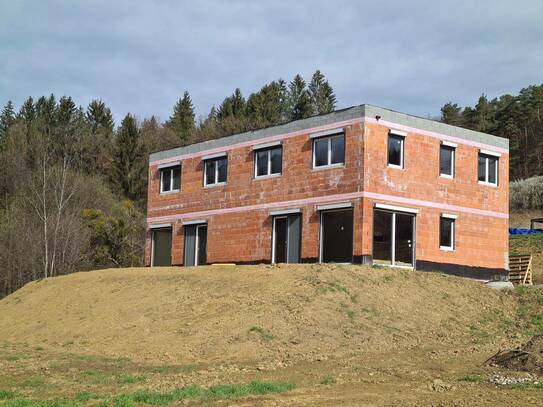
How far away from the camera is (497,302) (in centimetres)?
2486

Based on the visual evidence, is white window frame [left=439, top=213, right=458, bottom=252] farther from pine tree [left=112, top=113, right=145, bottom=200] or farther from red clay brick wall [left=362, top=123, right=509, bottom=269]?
pine tree [left=112, top=113, right=145, bottom=200]

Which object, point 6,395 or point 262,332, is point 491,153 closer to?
point 262,332

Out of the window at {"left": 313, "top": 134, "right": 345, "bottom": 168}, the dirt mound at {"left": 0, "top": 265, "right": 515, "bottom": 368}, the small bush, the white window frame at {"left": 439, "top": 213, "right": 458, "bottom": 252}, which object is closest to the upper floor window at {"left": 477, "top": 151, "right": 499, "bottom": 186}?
the white window frame at {"left": 439, "top": 213, "right": 458, "bottom": 252}

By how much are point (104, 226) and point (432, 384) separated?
37.1 m

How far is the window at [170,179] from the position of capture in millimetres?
35253

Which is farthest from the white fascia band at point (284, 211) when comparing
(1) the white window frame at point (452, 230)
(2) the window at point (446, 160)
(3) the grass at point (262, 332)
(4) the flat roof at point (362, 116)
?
(3) the grass at point (262, 332)

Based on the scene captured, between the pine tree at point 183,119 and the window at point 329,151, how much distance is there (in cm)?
5299

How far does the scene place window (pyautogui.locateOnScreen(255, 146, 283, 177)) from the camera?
99.1 feet

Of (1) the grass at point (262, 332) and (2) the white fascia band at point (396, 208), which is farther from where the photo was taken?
(2) the white fascia band at point (396, 208)

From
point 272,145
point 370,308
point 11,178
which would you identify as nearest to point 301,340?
point 370,308

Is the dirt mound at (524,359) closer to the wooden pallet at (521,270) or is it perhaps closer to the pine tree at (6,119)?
the wooden pallet at (521,270)

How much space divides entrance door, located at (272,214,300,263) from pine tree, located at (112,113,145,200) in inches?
1512

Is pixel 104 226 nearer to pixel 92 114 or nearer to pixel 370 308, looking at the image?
pixel 370 308

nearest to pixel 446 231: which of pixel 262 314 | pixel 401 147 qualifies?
pixel 401 147
